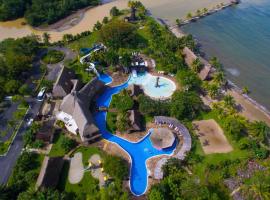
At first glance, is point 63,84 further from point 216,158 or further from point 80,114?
point 216,158

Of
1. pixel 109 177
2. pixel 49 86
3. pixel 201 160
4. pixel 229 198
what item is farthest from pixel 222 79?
pixel 49 86

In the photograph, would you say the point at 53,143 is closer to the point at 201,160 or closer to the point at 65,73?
the point at 65,73

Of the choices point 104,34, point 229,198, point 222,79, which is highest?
point 104,34

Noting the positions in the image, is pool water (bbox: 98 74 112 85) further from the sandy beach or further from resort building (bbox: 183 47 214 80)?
the sandy beach

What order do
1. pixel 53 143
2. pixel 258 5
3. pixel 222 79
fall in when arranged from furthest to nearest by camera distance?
pixel 258 5 < pixel 222 79 < pixel 53 143

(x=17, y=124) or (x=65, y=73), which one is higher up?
(x=65, y=73)

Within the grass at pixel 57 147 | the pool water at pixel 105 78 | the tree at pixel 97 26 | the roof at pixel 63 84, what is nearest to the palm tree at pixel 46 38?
the tree at pixel 97 26
